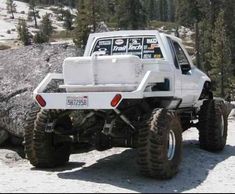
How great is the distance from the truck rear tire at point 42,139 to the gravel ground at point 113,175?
212 millimetres

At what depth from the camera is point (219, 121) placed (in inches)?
450

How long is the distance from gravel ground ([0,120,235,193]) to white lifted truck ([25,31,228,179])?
33cm

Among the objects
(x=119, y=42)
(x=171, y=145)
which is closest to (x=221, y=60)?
(x=119, y=42)

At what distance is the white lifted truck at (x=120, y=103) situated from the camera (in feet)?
26.8

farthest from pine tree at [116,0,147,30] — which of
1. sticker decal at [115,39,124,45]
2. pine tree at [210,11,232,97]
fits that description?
sticker decal at [115,39,124,45]

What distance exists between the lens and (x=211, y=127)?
11336 millimetres

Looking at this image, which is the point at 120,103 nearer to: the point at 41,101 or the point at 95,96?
the point at 95,96

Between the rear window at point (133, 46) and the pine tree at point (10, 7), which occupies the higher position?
the rear window at point (133, 46)

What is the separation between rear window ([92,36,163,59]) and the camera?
990 cm

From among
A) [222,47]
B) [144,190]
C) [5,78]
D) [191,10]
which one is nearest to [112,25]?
[191,10]

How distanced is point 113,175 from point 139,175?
1.40 ft

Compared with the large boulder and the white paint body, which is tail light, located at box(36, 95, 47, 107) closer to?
the white paint body

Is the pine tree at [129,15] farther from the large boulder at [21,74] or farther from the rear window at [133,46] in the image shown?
the rear window at [133,46]

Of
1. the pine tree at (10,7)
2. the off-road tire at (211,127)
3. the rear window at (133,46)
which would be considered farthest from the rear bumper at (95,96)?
the pine tree at (10,7)
